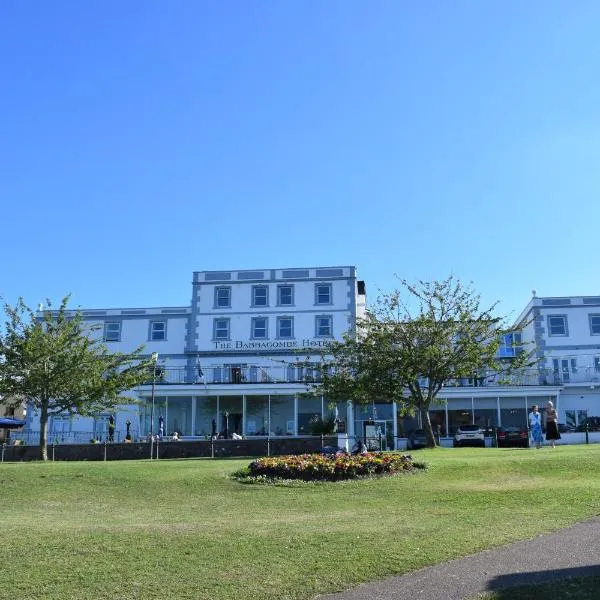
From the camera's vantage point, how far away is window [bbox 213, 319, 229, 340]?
46781 mm

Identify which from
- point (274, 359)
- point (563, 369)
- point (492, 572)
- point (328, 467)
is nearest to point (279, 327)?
point (274, 359)

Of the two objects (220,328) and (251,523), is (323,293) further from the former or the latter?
(251,523)

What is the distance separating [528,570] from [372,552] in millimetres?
1747

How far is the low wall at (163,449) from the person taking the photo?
24281 mm

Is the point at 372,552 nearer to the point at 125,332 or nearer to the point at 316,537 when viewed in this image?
the point at 316,537

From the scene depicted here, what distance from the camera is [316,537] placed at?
352 inches

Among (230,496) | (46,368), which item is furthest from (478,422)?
(230,496)

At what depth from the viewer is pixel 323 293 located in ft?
154

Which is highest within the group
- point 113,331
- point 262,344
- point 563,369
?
point 113,331

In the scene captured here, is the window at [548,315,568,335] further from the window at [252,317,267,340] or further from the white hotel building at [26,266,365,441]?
the window at [252,317,267,340]

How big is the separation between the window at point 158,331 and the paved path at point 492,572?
41482 millimetres

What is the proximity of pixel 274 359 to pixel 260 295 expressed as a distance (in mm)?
5830

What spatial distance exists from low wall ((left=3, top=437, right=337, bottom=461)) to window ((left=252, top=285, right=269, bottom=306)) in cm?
2251

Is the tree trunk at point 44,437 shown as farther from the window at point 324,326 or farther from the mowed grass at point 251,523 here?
the window at point 324,326
